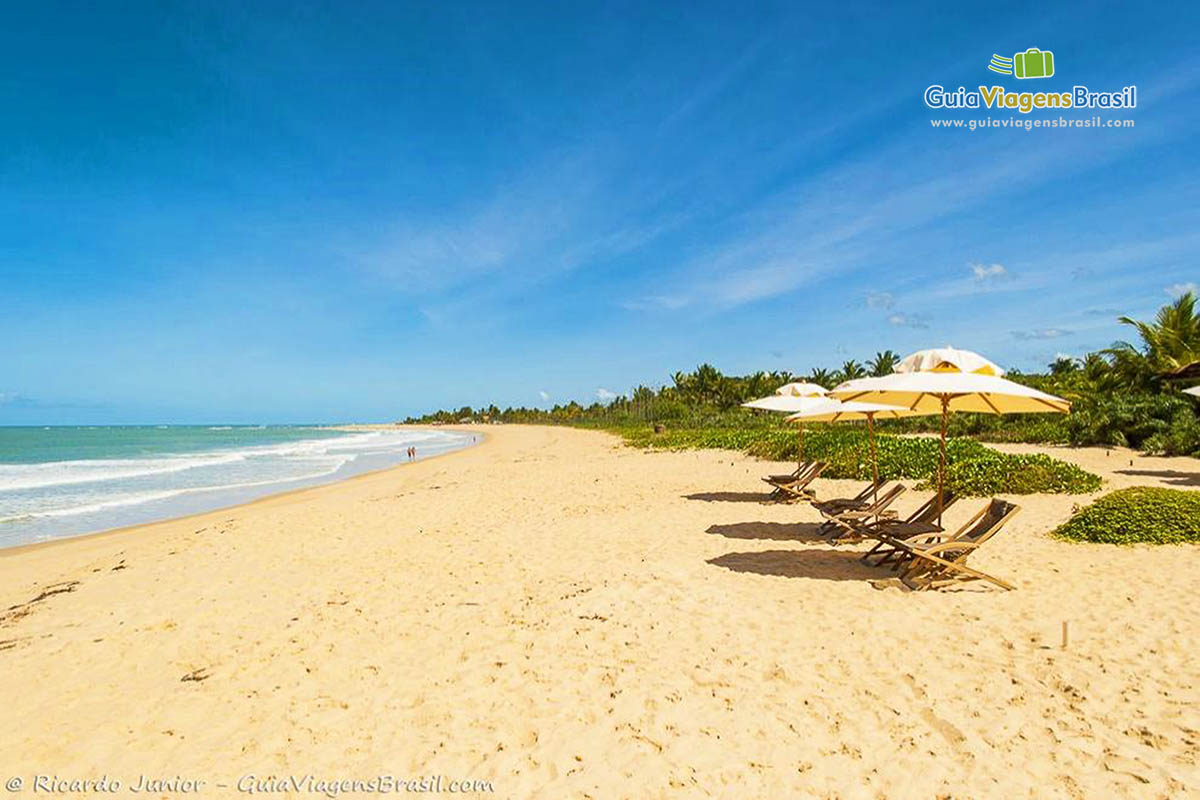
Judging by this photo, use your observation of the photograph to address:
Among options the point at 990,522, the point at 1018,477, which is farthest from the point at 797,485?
the point at 990,522

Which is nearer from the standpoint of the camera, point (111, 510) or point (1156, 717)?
point (1156, 717)

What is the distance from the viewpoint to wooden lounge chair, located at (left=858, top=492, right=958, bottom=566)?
253 inches

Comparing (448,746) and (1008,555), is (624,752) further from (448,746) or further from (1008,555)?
(1008,555)

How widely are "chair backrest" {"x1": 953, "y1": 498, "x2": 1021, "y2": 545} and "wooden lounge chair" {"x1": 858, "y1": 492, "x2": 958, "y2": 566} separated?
0.28m

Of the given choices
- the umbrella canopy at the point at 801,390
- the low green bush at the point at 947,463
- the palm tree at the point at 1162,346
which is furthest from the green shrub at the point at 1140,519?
the palm tree at the point at 1162,346

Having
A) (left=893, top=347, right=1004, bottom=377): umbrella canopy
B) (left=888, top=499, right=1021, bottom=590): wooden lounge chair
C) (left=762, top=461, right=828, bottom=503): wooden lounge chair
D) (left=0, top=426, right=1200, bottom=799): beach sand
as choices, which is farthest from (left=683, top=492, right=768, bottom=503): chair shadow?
(left=893, top=347, right=1004, bottom=377): umbrella canopy

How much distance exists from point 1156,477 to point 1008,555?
8.86 m

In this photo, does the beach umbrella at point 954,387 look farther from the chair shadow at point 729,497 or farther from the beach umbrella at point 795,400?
the chair shadow at point 729,497

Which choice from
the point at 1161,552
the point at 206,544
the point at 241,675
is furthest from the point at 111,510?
the point at 1161,552

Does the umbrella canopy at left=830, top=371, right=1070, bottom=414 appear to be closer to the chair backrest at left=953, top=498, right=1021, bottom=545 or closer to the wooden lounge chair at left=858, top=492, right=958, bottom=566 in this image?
the chair backrest at left=953, top=498, right=1021, bottom=545

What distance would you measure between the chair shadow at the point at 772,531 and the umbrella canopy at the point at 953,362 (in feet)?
10.3

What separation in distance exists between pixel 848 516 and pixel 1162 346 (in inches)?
765

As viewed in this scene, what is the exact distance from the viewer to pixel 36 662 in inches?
210

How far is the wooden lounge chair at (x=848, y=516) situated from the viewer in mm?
7703
